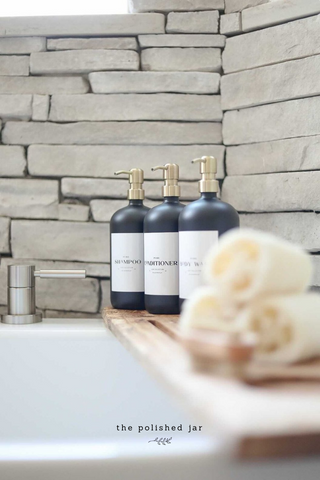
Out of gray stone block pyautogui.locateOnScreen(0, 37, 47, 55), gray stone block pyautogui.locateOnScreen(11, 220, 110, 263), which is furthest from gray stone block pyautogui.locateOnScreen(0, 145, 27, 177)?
gray stone block pyautogui.locateOnScreen(0, 37, 47, 55)

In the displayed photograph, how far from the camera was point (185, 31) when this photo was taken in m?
1.27

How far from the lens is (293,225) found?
3.77ft

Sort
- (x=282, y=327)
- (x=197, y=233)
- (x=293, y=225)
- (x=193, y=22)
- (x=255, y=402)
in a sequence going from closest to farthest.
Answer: (x=255, y=402) < (x=282, y=327) < (x=197, y=233) < (x=293, y=225) < (x=193, y=22)


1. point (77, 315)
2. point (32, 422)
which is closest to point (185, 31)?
point (77, 315)

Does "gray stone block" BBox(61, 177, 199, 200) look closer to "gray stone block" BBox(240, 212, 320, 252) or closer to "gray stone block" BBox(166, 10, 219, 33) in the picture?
"gray stone block" BBox(240, 212, 320, 252)

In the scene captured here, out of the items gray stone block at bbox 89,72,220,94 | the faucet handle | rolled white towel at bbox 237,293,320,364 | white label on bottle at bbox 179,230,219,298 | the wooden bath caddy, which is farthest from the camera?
gray stone block at bbox 89,72,220,94

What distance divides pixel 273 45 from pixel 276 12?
7cm

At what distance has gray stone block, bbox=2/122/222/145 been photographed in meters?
1.27

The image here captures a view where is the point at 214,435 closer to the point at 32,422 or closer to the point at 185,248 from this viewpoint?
the point at 185,248

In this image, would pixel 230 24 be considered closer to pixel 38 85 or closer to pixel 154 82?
pixel 154 82

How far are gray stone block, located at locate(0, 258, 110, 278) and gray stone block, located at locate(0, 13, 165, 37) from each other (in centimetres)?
54

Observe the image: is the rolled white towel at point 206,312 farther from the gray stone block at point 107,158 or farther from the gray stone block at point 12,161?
the gray stone block at point 12,161

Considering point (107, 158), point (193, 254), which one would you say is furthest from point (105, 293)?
point (193, 254)

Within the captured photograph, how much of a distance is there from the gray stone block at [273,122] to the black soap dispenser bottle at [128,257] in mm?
322
